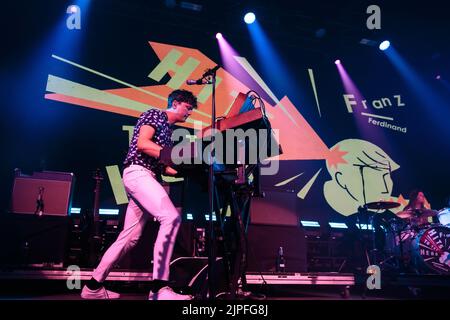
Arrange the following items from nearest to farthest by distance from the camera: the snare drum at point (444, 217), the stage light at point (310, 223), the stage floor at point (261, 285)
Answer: the stage floor at point (261, 285)
the snare drum at point (444, 217)
the stage light at point (310, 223)

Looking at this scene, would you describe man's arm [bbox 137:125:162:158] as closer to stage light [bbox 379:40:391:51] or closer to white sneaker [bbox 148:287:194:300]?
white sneaker [bbox 148:287:194:300]

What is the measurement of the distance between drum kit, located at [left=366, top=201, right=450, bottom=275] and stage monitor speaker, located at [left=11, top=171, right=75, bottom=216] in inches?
177

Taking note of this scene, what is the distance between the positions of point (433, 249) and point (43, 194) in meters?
6.09

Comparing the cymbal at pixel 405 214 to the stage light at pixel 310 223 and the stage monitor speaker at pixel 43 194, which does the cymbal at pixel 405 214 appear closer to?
the stage light at pixel 310 223

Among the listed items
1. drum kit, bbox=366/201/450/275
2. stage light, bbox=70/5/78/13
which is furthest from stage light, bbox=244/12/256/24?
drum kit, bbox=366/201/450/275

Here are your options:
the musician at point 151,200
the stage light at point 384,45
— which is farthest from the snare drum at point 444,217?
the musician at point 151,200

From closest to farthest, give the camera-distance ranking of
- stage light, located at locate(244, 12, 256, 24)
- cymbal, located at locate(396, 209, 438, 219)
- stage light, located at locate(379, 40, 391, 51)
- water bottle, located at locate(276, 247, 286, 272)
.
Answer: water bottle, located at locate(276, 247, 286, 272) < cymbal, located at locate(396, 209, 438, 219) < stage light, located at locate(244, 12, 256, 24) < stage light, located at locate(379, 40, 391, 51)

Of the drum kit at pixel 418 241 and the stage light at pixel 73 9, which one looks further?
the stage light at pixel 73 9

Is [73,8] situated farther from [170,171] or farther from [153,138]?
[170,171]

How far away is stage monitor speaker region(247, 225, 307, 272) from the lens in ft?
15.0

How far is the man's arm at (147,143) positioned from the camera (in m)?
2.96

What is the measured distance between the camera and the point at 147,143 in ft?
9.91

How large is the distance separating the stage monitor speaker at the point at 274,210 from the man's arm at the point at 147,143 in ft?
6.84

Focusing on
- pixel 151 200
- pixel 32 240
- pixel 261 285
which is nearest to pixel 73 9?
pixel 32 240
